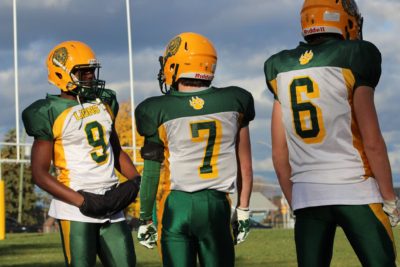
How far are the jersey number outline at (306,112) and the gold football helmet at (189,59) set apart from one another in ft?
2.75

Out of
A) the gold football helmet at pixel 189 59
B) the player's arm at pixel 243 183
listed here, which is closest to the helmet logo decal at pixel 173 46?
the gold football helmet at pixel 189 59

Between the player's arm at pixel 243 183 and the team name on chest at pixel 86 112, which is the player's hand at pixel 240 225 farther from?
the team name on chest at pixel 86 112

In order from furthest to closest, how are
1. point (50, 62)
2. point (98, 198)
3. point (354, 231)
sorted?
point (50, 62)
point (98, 198)
point (354, 231)

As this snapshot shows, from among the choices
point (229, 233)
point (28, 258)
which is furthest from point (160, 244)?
point (28, 258)

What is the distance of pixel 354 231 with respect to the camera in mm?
4898

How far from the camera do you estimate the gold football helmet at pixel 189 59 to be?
227 inches

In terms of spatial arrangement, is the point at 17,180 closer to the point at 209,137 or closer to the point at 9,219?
the point at 9,219

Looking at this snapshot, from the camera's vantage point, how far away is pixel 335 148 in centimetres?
496

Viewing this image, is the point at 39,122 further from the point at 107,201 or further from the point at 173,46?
the point at 173,46

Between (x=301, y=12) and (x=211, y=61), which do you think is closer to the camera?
(x=301, y=12)

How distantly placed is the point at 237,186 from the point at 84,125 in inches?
50.0

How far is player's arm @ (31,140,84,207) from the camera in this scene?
A: 635 cm

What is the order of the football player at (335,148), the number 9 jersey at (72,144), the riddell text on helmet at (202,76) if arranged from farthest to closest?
the number 9 jersey at (72,144) → the riddell text on helmet at (202,76) → the football player at (335,148)

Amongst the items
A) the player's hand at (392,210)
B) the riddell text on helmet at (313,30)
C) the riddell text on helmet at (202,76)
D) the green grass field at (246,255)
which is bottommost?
the green grass field at (246,255)
